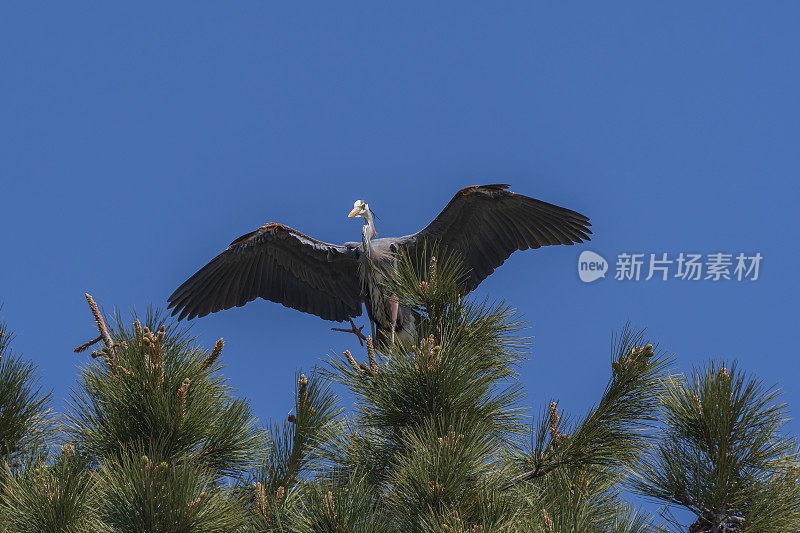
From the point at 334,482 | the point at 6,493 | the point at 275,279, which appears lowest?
the point at 6,493

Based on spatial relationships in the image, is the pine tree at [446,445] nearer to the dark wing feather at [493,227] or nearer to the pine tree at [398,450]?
the pine tree at [398,450]

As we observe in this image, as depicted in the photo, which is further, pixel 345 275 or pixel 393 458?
pixel 345 275

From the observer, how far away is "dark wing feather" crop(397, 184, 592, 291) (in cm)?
757

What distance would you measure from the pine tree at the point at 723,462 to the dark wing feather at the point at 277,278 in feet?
15.1

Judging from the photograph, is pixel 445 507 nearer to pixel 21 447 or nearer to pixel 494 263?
pixel 21 447

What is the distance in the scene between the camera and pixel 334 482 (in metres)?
4.05

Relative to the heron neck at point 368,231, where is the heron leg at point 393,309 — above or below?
below

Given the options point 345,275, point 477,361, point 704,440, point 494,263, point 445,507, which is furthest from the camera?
point 345,275

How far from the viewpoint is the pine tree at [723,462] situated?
152 inches

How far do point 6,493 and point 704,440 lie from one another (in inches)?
116

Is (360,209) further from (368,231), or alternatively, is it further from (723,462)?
(723,462)

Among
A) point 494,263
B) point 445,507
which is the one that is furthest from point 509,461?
point 494,263

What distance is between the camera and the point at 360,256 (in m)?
7.96

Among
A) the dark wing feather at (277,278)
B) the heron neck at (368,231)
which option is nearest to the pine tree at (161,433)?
the heron neck at (368,231)
